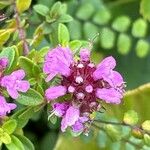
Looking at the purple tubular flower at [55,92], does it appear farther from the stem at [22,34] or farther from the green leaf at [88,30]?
the green leaf at [88,30]

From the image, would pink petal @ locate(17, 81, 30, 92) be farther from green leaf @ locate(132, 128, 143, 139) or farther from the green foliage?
the green foliage

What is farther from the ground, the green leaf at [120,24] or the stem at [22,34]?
the stem at [22,34]

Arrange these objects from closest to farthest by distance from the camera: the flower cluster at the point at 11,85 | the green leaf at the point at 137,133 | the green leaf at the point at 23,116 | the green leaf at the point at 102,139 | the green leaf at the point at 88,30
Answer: the flower cluster at the point at 11,85 → the green leaf at the point at 23,116 → the green leaf at the point at 137,133 → the green leaf at the point at 102,139 → the green leaf at the point at 88,30

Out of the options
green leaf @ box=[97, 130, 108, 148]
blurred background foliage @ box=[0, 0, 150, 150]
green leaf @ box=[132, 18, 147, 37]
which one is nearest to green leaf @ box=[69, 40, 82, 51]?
blurred background foliage @ box=[0, 0, 150, 150]

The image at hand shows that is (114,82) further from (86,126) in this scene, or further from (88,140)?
(88,140)

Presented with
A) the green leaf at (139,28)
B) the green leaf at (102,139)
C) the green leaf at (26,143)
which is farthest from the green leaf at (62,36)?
the green leaf at (139,28)

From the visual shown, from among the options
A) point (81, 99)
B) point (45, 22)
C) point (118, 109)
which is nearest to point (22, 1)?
point (45, 22)
